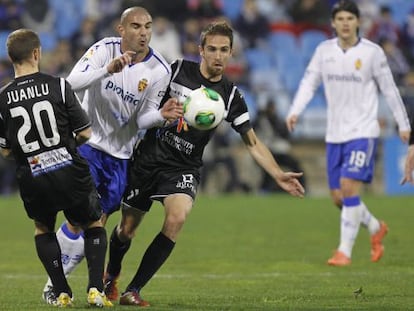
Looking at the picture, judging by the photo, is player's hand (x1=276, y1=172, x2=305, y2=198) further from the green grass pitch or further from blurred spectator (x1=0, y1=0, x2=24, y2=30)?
blurred spectator (x1=0, y1=0, x2=24, y2=30)

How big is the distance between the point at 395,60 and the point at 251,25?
409 centimetres

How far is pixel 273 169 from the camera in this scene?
8547 millimetres

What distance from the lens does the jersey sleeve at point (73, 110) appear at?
767 centimetres

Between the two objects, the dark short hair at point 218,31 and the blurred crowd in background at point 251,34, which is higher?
the dark short hair at point 218,31

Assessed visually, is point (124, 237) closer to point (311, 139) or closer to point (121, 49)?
point (121, 49)

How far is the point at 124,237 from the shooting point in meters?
8.98

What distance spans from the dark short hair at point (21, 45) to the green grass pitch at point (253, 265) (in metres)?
1.96

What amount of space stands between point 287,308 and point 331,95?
4864 mm

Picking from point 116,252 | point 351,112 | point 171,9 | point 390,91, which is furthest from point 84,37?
point 116,252

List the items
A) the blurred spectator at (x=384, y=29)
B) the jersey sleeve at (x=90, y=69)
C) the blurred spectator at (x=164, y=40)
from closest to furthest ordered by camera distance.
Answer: the jersey sleeve at (x=90, y=69) → the blurred spectator at (x=164, y=40) → the blurred spectator at (x=384, y=29)

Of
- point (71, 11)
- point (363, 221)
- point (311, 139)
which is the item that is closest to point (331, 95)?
point (363, 221)

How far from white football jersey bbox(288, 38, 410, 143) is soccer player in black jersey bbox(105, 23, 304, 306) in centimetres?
363

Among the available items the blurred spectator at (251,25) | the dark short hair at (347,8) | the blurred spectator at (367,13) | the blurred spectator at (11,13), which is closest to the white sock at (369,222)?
the dark short hair at (347,8)

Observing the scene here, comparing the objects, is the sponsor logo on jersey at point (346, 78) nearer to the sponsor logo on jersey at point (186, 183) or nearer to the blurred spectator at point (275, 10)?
the sponsor logo on jersey at point (186, 183)
